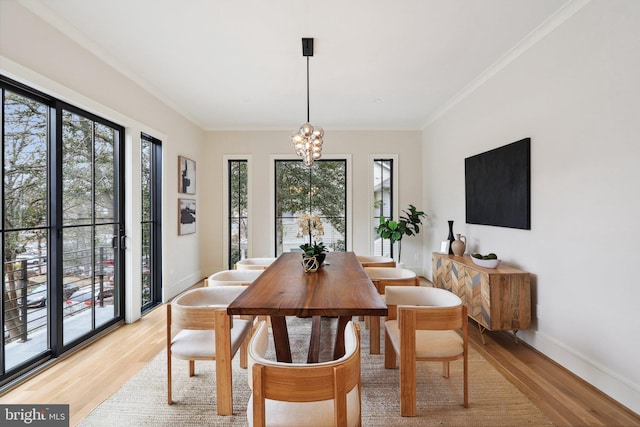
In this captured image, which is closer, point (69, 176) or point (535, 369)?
point (535, 369)

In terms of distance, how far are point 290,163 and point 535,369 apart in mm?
4581

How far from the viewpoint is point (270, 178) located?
544 cm

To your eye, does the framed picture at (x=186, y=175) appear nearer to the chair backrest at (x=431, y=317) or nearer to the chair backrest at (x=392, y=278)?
the chair backrest at (x=392, y=278)

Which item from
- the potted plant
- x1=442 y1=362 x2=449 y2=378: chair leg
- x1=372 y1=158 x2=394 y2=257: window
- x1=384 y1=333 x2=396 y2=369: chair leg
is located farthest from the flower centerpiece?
x1=372 y1=158 x2=394 y2=257: window

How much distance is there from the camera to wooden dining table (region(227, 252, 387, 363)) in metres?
1.52

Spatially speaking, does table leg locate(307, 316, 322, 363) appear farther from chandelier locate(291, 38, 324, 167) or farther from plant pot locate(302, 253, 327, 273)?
chandelier locate(291, 38, 324, 167)

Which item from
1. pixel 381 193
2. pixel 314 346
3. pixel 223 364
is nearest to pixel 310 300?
pixel 314 346

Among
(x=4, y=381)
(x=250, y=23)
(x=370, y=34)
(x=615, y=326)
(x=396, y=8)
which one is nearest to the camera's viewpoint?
(x=615, y=326)

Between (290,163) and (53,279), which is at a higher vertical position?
(290,163)

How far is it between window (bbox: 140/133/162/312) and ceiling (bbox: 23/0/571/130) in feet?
2.68

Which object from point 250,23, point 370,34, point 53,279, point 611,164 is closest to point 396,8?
point 370,34

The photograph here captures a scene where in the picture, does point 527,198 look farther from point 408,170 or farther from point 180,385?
point 180,385

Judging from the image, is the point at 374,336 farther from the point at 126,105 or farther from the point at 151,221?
the point at 126,105

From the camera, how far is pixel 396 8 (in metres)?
2.23
